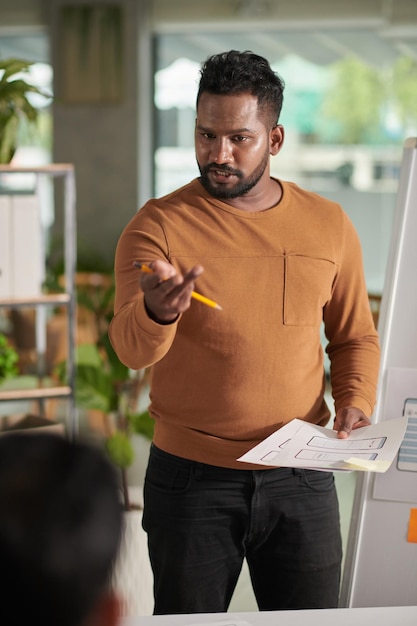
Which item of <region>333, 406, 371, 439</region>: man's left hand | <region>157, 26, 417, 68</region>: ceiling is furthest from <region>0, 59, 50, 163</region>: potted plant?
<region>157, 26, 417, 68</region>: ceiling

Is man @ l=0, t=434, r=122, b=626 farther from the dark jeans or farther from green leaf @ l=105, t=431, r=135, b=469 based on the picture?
green leaf @ l=105, t=431, r=135, b=469

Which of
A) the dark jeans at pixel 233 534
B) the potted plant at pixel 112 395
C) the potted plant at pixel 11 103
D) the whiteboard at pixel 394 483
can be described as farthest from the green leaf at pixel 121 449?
the dark jeans at pixel 233 534

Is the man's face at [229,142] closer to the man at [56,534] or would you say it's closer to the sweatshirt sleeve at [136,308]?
the sweatshirt sleeve at [136,308]

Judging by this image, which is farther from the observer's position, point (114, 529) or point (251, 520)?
point (251, 520)

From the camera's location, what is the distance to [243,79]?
1.48 m

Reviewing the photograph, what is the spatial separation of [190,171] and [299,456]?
560cm

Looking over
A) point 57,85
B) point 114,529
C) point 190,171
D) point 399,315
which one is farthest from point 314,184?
point 114,529

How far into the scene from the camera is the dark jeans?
1.50 metres

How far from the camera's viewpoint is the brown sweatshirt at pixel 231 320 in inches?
57.7

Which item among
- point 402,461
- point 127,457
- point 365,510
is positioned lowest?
point 127,457

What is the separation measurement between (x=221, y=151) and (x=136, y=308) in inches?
13.1

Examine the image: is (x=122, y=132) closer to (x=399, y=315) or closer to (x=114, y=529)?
(x=399, y=315)

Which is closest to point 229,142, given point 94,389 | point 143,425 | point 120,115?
point 143,425

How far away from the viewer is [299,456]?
139cm
